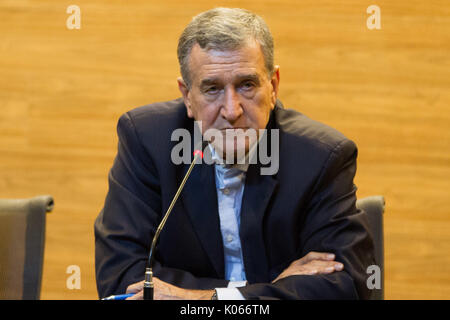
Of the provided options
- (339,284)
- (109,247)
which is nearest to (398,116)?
(339,284)

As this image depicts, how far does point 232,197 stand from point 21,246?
0.71 meters

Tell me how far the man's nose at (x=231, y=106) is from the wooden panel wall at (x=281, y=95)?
1252 mm

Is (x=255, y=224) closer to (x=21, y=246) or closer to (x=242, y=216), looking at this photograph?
(x=242, y=216)

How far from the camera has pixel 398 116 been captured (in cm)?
298

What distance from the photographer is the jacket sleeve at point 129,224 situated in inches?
73.7

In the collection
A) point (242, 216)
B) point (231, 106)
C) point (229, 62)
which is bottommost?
point (242, 216)

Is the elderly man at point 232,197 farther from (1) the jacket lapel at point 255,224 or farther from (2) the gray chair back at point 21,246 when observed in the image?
(2) the gray chair back at point 21,246

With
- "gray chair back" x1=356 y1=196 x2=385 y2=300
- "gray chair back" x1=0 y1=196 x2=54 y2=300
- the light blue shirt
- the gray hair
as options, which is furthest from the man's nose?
"gray chair back" x1=0 y1=196 x2=54 y2=300

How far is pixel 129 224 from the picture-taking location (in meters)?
1.95

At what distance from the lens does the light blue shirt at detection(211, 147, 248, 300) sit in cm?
198

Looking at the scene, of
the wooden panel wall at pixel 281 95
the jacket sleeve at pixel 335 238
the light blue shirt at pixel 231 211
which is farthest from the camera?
the wooden panel wall at pixel 281 95

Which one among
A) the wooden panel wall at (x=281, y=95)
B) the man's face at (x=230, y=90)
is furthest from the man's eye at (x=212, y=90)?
the wooden panel wall at (x=281, y=95)

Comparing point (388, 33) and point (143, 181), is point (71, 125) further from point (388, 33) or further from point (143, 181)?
point (388, 33)

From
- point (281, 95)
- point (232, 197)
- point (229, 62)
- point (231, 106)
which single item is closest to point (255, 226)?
point (232, 197)
